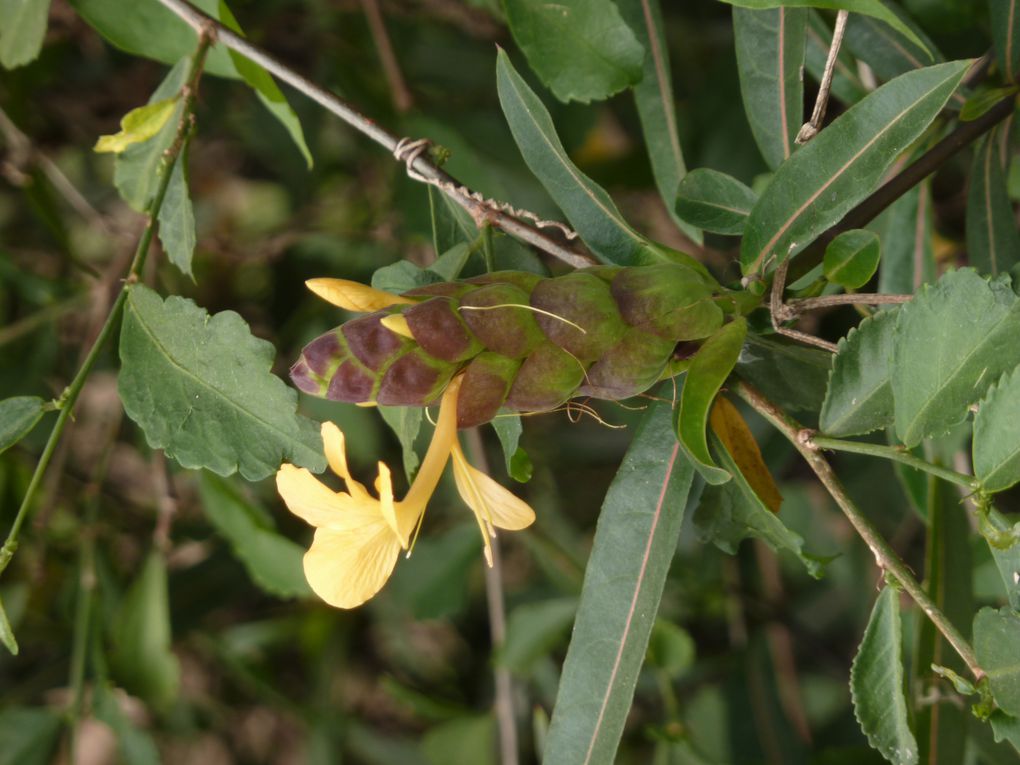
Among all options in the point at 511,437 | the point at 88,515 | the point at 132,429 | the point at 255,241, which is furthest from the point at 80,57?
the point at 511,437

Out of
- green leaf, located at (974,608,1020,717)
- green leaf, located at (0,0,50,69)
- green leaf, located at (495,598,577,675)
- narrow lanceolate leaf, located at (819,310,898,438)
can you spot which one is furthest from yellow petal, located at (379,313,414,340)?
green leaf, located at (495,598,577,675)

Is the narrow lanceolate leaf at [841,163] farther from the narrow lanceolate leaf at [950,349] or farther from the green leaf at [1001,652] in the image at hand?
the green leaf at [1001,652]

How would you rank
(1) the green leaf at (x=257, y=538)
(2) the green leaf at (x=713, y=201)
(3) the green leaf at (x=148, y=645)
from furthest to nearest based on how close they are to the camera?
(3) the green leaf at (x=148, y=645) < (1) the green leaf at (x=257, y=538) < (2) the green leaf at (x=713, y=201)

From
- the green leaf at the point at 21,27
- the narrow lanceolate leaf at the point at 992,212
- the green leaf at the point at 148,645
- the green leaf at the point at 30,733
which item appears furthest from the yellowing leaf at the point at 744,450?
the green leaf at the point at 30,733

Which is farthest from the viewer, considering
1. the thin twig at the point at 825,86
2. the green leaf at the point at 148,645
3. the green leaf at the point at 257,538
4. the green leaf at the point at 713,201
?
the green leaf at the point at 148,645

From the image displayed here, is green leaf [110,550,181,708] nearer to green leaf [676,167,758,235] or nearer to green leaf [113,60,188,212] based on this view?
green leaf [113,60,188,212]

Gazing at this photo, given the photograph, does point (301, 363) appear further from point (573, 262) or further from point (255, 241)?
point (255, 241)
